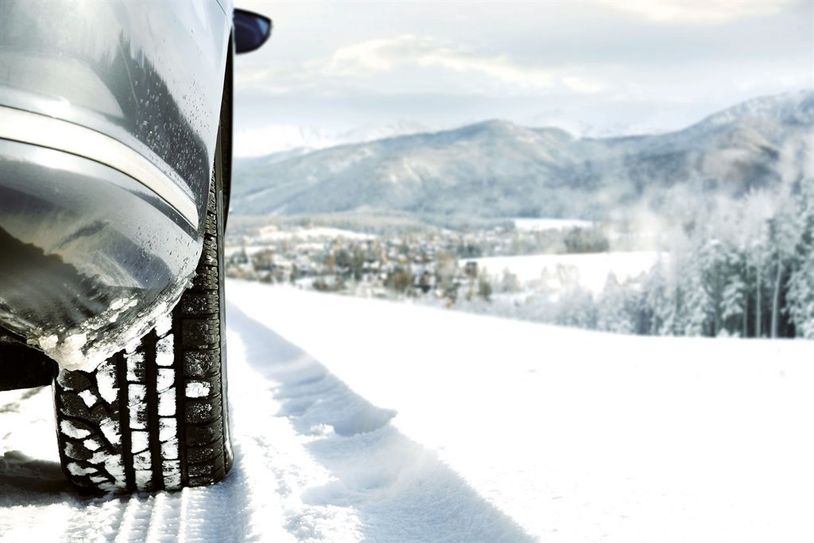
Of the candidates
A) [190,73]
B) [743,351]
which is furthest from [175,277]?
[743,351]

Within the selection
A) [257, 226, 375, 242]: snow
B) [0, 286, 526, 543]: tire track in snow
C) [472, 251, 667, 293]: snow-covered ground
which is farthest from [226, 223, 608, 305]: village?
[0, 286, 526, 543]: tire track in snow

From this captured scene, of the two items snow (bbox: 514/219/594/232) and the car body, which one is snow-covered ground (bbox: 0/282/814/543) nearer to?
the car body

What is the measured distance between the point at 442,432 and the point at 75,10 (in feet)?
5.41

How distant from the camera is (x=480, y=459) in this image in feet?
6.30

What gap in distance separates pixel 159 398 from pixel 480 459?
0.88 m

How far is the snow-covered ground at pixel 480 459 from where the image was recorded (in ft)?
5.21

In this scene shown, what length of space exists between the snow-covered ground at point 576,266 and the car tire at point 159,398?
193 ft

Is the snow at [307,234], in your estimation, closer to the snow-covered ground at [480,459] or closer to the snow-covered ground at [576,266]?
the snow-covered ground at [576,266]

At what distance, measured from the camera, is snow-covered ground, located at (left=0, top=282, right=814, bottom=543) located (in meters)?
1.59

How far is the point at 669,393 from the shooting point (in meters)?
2.79

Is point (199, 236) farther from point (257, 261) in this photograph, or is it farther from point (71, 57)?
point (257, 261)

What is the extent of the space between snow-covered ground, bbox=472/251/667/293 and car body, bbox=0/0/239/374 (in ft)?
195

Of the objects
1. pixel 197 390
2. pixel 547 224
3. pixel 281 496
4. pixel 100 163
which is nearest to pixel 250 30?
pixel 197 390

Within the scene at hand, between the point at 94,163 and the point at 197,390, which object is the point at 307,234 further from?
the point at 94,163
